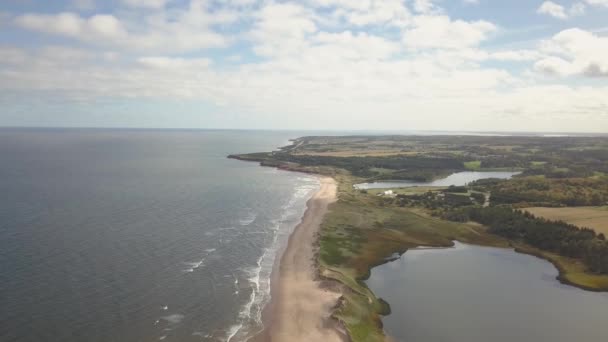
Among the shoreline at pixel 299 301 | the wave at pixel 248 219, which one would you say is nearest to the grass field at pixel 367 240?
the shoreline at pixel 299 301

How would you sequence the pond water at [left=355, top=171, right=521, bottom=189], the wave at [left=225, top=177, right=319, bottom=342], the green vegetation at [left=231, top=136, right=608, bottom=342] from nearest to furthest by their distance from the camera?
1. the wave at [left=225, top=177, right=319, bottom=342]
2. the green vegetation at [left=231, top=136, right=608, bottom=342]
3. the pond water at [left=355, top=171, right=521, bottom=189]

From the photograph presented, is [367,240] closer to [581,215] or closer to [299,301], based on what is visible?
[299,301]

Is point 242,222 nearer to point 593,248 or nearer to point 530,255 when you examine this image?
point 530,255

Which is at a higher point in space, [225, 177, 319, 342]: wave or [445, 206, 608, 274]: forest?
[445, 206, 608, 274]: forest

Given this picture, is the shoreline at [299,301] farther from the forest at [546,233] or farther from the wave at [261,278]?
the forest at [546,233]

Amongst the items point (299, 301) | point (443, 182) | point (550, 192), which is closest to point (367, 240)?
point (299, 301)

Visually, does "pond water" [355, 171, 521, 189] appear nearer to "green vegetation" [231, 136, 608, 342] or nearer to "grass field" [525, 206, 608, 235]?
"green vegetation" [231, 136, 608, 342]

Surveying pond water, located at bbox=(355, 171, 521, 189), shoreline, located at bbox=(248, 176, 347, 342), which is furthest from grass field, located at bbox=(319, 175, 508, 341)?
pond water, located at bbox=(355, 171, 521, 189)
